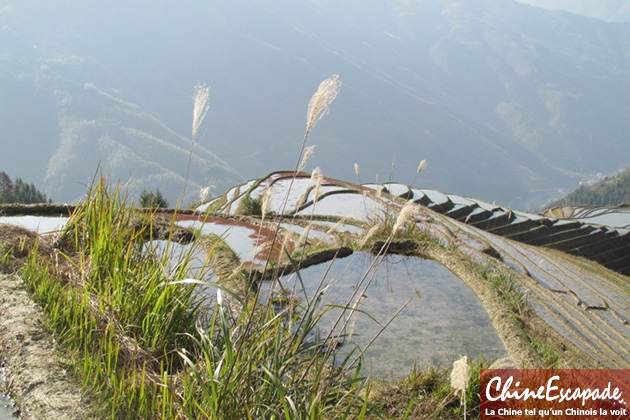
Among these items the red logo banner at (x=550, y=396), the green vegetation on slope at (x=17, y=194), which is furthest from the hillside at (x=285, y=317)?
the green vegetation on slope at (x=17, y=194)

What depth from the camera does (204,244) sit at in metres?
A: 5.70

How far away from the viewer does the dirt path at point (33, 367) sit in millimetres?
2933

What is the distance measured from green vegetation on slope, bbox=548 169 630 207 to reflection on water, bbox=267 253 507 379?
89.7 meters

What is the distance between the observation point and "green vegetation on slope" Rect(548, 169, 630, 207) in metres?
87.9

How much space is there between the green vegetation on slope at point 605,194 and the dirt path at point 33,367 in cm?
9310

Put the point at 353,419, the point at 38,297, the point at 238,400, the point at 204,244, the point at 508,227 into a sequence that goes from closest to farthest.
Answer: the point at 238,400, the point at 353,419, the point at 38,297, the point at 204,244, the point at 508,227

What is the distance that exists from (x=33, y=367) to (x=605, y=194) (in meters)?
102

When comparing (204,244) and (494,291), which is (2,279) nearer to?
(204,244)

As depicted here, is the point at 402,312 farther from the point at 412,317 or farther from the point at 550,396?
the point at 550,396

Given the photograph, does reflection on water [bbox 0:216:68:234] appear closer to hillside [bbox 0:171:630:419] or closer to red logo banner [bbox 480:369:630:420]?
hillside [bbox 0:171:630:419]

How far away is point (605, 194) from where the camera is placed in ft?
295

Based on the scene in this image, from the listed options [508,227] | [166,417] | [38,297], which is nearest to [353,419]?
[166,417]

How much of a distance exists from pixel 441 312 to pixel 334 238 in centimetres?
273

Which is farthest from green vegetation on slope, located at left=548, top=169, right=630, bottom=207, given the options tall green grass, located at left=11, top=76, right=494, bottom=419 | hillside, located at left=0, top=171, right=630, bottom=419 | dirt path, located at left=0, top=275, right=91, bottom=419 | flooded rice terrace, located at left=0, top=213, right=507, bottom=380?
dirt path, located at left=0, top=275, right=91, bottom=419
